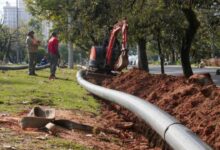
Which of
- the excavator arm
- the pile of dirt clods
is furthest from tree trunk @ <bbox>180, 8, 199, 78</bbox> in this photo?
the pile of dirt clods

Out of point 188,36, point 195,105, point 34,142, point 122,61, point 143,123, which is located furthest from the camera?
point 188,36

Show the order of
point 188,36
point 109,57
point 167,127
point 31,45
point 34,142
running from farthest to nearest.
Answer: point 31,45 → point 109,57 → point 188,36 → point 34,142 → point 167,127

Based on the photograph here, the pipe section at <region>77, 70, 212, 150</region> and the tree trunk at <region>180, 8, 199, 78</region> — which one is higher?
the tree trunk at <region>180, 8, 199, 78</region>

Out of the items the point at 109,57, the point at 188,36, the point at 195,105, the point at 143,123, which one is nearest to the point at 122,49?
the point at 109,57

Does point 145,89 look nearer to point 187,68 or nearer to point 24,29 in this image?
point 187,68

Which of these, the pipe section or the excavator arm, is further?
the excavator arm

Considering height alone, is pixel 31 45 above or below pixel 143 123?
above

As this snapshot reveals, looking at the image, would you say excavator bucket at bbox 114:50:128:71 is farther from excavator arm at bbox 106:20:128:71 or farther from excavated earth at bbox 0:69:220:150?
excavated earth at bbox 0:69:220:150

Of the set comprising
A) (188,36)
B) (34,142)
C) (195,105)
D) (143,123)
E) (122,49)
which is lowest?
(143,123)

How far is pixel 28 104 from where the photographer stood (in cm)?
1043

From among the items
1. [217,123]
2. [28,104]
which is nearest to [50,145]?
[217,123]

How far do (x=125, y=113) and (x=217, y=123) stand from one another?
4.22 meters

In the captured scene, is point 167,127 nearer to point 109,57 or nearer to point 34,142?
point 34,142

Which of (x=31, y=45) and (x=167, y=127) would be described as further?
(x=31, y=45)
